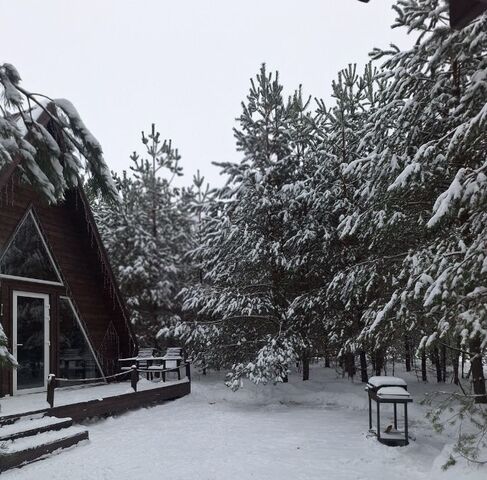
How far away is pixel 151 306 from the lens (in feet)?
70.0

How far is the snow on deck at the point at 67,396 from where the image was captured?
945cm

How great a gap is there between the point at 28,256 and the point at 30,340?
77.3 inches

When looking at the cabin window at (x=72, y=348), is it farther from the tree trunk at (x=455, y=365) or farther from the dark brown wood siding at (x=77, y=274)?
the tree trunk at (x=455, y=365)

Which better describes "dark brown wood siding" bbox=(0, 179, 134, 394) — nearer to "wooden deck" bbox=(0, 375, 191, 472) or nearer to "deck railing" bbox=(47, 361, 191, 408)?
"deck railing" bbox=(47, 361, 191, 408)

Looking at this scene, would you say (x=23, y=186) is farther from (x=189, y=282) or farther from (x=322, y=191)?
(x=189, y=282)

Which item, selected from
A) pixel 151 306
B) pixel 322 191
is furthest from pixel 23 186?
pixel 151 306

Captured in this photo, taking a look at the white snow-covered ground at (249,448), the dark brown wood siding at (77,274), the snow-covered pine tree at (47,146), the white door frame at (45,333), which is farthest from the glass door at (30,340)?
the snow-covered pine tree at (47,146)

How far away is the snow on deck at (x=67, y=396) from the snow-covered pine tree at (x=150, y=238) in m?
6.53

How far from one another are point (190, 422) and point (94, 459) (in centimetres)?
327

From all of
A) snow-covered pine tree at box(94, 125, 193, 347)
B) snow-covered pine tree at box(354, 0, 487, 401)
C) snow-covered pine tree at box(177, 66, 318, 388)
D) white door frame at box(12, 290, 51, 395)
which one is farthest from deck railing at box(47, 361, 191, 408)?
snow-covered pine tree at box(354, 0, 487, 401)

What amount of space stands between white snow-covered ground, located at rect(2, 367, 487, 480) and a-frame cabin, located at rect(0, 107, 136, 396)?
2296mm

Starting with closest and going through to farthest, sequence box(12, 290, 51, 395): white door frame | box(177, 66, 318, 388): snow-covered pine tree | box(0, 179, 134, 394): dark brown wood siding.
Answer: box(12, 290, 51, 395): white door frame → box(0, 179, 134, 394): dark brown wood siding → box(177, 66, 318, 388): snow-covered pine tree

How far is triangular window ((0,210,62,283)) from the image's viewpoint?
1157 centimetres

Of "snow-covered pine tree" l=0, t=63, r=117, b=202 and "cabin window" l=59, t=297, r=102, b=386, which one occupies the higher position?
"snow-covered pine tree" l=0, t=63, r=117, b=202
